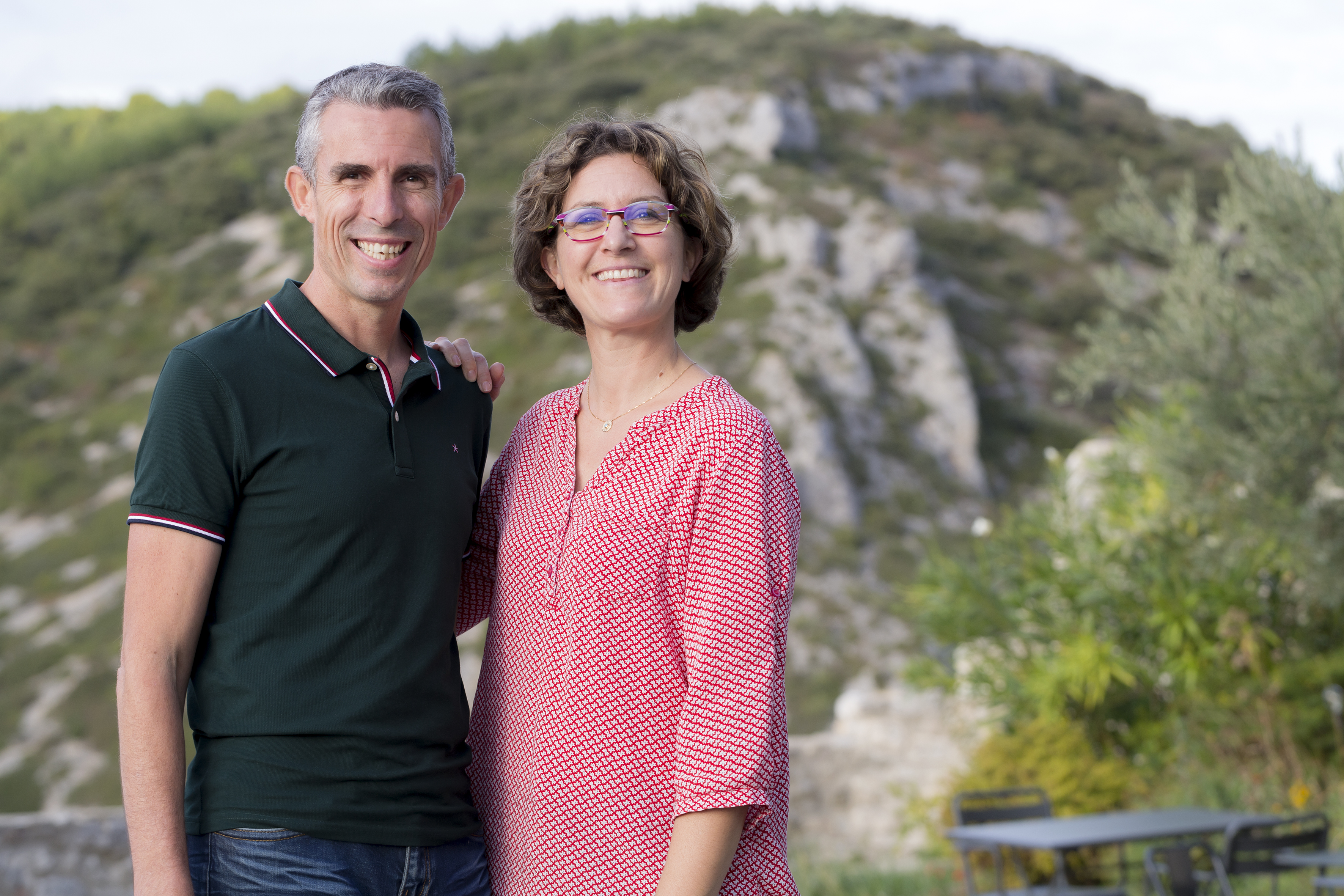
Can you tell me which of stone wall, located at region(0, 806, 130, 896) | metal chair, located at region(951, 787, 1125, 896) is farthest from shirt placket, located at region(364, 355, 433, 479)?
stone wall, located at region(0, 806, 130, 896)

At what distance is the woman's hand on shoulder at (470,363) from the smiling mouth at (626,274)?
30 cm

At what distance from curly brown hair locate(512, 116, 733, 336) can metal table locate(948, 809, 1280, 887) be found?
11.2 ft

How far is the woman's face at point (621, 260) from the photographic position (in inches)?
68.6

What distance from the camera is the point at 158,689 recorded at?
1.50 m

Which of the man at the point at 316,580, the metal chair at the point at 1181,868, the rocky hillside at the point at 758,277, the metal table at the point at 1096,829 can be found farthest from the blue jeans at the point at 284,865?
the rocky hillside at the point at 758,277

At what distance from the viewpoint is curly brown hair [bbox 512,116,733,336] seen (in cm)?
178

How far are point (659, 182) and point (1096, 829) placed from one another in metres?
4.08

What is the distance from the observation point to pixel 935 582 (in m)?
8.96

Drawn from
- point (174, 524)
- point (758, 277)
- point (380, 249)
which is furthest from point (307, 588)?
point (758, 277)

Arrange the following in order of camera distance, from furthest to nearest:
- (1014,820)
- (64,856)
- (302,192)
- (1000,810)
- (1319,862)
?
(64,856) → (1014,820) → (1000,810) → (1319,862) → (302,192)

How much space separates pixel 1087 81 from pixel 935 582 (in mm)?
47284

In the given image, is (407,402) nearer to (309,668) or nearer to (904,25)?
(309,668)

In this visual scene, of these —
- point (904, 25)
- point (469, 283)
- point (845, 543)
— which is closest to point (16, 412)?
point (469, 283)

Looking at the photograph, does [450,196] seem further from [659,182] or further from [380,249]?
[659,182]
